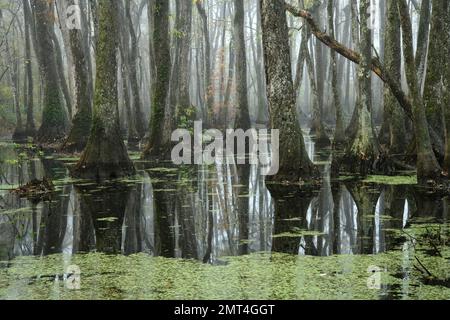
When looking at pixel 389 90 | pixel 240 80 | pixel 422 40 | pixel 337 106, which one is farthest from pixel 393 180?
pixel 240 80

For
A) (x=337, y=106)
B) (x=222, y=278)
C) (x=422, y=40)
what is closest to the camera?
(x=222, y=278)

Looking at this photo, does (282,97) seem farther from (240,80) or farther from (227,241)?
(240,80)

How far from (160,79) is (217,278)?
9138mm

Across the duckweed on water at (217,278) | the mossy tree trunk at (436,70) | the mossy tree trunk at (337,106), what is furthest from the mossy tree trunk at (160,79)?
the duckweed on water at (217,278)

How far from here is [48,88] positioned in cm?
1886

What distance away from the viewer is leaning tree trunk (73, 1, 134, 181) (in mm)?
10461

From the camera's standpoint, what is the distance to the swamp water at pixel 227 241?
4523 mm

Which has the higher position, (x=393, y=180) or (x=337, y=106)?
(x=337, y=106)

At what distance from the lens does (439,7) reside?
10.0m

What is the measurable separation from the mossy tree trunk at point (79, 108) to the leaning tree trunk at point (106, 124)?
4421 mm

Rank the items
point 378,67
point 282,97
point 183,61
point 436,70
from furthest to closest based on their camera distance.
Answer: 1. point 183,61
2. point 378,67
3. point 436,70
4. point 282,97

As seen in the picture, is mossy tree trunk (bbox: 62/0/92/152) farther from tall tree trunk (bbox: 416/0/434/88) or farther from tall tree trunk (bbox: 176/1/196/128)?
tall tree trunk (bbox: 416/0/434/88)

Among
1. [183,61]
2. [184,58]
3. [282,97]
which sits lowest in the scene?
[282,97]

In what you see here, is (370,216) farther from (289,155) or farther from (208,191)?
(208,191)
